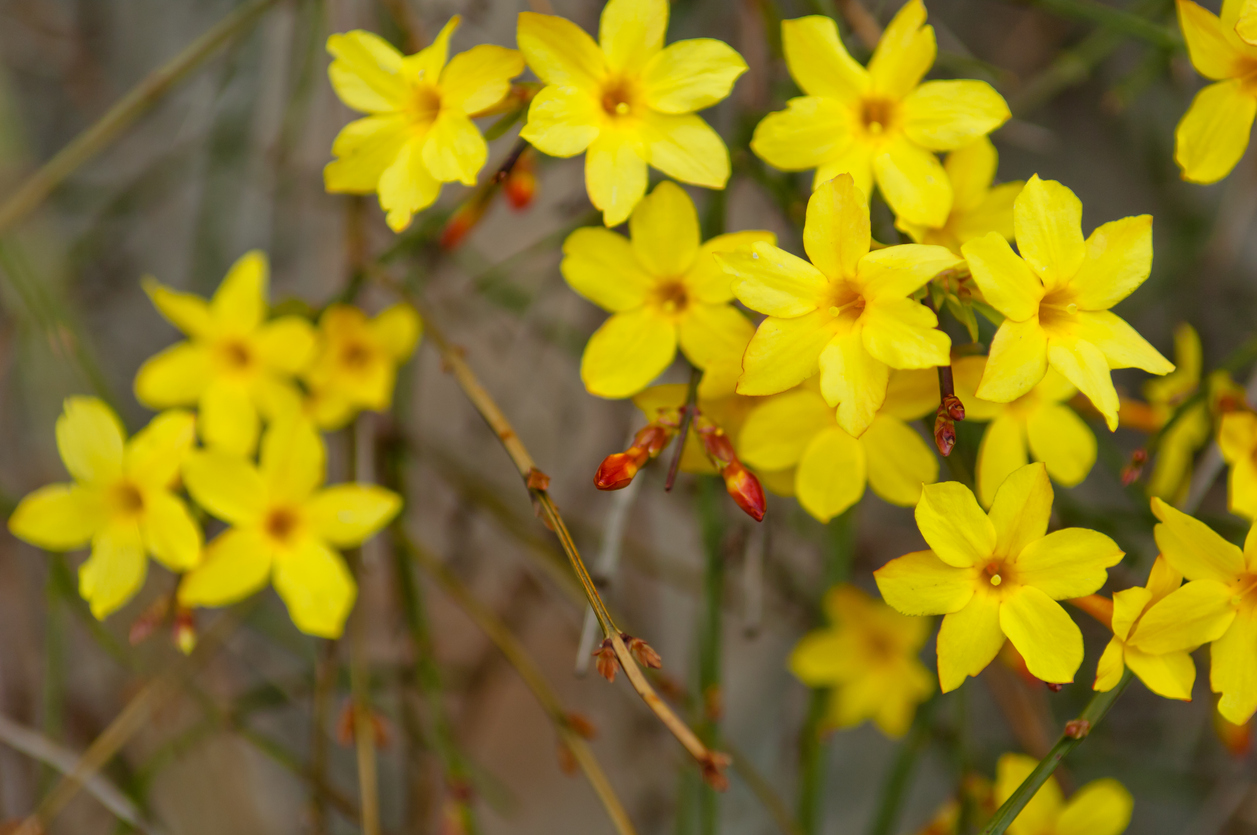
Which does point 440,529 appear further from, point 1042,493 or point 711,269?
point 1042,493

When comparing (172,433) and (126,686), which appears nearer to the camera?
(172,433)

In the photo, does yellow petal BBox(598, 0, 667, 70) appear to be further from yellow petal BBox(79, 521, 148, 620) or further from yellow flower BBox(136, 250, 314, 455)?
yellow petal BBox(79, 521, 148, 620)

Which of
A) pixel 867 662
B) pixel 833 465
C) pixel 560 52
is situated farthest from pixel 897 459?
pixel 867 662

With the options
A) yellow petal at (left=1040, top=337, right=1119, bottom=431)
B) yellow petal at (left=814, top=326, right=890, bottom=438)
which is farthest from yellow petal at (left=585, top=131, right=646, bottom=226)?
yellow petal at (left=1040, top=337, right=1119, bottom=431)

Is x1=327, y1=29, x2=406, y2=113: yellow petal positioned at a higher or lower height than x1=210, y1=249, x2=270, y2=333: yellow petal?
higher

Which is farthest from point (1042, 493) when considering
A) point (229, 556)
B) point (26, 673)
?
point (26, 673)

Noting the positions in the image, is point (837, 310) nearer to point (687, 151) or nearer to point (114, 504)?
point (687, 151)
